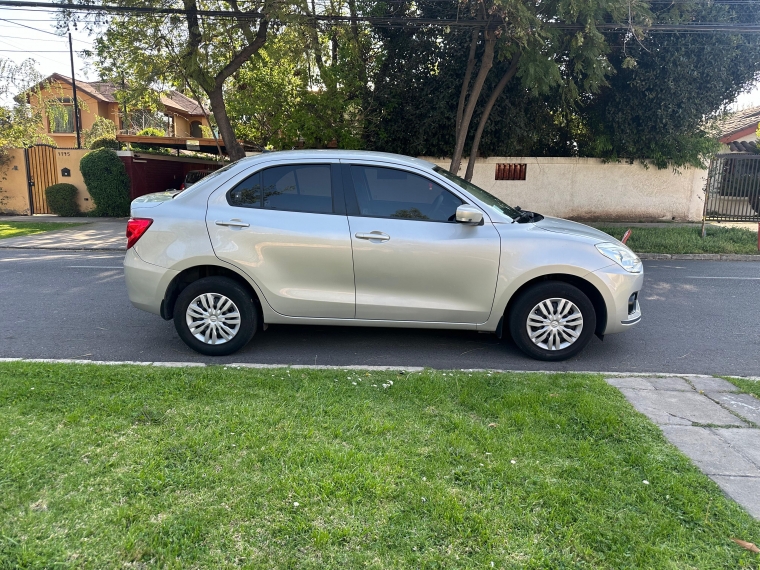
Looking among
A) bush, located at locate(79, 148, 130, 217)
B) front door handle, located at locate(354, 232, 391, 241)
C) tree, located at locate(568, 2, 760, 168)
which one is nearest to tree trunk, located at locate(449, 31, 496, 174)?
tree, located at locate(568, 2, 760, 168)

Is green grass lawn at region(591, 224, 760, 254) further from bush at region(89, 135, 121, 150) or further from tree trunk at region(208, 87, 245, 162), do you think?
bush at region(89, 135, 121, 150)

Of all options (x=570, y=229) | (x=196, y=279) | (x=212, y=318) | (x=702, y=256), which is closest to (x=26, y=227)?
(x=196, y=279)

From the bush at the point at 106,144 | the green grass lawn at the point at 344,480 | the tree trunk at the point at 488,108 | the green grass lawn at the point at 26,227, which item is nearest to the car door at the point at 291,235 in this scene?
the green grass lawn at the point at 344,480

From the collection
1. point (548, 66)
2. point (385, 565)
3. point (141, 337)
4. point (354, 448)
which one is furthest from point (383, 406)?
point (548, 66)

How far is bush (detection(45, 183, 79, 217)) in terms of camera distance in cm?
1852

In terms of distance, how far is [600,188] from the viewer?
17109 mm

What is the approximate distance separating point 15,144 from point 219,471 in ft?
68.2

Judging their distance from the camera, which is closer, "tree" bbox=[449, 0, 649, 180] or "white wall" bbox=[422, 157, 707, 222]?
"tree" bbox=[449, 0, 649, 180]

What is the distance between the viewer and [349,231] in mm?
4883

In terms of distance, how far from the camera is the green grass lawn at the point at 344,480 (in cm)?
238

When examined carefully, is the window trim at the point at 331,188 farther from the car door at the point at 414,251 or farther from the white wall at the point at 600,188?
the white wall at the point at 600,188

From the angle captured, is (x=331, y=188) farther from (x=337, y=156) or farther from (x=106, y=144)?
(x=106, y=144)

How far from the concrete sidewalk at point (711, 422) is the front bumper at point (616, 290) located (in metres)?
0.67

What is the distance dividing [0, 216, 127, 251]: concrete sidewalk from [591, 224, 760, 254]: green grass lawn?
39.4 feet
